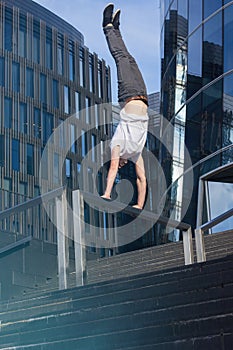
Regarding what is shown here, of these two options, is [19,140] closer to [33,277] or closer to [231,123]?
[231,123]

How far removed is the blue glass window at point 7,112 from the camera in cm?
5859

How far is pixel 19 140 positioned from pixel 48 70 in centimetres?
674

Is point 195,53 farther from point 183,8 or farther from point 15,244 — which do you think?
point 15,244

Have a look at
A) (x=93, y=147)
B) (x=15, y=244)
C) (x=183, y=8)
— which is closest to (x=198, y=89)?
(x=183, y=8)

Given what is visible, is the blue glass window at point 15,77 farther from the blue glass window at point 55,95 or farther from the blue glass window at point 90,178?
the blue glass window at point 90,178

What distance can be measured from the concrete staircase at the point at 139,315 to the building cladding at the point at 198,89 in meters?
12.2

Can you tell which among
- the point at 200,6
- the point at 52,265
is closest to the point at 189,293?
the point at 52,265

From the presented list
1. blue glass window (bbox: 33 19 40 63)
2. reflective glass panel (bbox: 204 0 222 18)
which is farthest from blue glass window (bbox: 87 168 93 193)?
reflective glass panel (bbox: 204 0 222 18)

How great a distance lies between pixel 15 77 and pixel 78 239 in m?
51.6

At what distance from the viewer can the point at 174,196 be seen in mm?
22797

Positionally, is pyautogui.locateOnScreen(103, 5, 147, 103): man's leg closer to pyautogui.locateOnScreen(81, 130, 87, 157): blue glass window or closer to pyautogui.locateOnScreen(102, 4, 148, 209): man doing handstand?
pyautogui.locateOnScreen(102, 4, 148, 209): man doing handstand

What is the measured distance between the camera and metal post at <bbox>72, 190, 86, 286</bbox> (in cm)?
944

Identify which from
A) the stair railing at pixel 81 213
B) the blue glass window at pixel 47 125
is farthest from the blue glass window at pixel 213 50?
the blue glass window at pixel 47 125

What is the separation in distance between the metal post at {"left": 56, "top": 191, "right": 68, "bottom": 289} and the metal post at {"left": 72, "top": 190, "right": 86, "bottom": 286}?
18 centimetres
